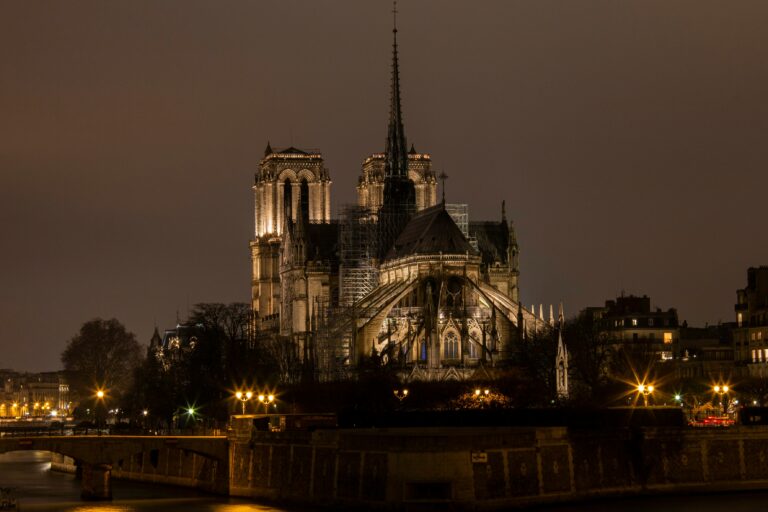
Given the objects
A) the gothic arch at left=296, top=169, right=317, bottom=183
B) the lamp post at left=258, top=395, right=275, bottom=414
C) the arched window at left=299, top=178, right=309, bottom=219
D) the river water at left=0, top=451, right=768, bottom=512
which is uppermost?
the gothic arch at left=296, top=169, right=317, bottom=183

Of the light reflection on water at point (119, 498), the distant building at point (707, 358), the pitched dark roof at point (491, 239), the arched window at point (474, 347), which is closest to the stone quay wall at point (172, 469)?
the light reflection on water at point (119, 498)

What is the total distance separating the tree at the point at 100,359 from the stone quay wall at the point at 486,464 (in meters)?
97.0

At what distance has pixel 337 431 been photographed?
64375 mm

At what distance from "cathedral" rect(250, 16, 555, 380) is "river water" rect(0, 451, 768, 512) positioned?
32280 mm

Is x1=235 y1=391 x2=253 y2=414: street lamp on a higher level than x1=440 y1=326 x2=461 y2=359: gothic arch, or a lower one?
lower

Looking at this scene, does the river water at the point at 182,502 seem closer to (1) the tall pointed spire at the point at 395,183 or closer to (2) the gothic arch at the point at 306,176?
(1) the tall pointed spire at the point at 395,183

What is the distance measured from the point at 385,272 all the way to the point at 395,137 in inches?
528

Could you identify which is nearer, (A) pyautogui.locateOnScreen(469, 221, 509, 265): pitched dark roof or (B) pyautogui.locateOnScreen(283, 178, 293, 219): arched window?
(A) pyautogui.locateOnScreen(469, 221, 509, 265): pitched dark roof

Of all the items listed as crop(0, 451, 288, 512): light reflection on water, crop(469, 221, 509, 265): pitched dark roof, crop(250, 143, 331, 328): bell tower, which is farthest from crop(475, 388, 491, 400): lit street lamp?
crop(250, 143, 331, 328): bell tower

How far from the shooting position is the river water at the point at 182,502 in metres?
61.8

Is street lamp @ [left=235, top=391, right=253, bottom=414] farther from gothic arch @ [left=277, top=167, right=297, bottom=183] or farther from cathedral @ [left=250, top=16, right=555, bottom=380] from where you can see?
gothic arch @ [left=277, top=167, right=297, bottom=183]

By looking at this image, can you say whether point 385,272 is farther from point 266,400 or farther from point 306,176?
point 266,400

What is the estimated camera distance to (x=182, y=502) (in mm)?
69000

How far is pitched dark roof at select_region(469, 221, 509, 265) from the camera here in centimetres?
13400
